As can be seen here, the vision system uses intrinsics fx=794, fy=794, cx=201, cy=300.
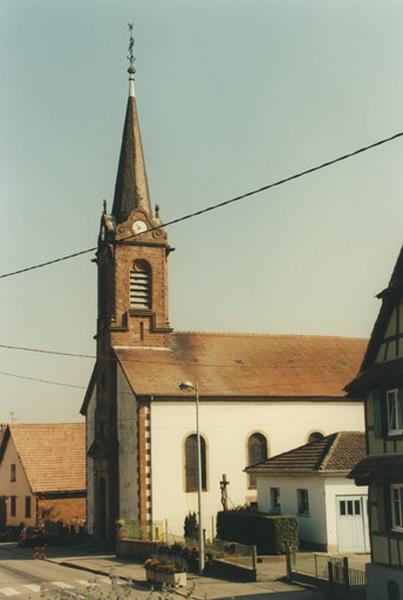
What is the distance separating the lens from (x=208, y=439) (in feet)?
Result: 134

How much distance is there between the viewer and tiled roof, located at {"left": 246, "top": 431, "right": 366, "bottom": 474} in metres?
32.1

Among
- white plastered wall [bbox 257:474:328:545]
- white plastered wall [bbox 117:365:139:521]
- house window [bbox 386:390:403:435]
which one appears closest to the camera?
house window [bbox 386:390:403:435]

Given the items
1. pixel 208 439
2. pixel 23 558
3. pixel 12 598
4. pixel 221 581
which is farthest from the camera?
pixel 208 439

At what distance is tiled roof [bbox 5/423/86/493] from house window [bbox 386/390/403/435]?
3273cm

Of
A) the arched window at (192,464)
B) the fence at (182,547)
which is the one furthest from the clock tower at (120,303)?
the fence at (182,547)

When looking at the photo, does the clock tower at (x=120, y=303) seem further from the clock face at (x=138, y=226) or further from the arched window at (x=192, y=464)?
the arched window at (x=192, y=464)

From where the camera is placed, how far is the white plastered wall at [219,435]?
39219mm

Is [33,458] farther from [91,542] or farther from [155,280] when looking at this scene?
[155,280]

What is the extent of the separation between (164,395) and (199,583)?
13.8 m

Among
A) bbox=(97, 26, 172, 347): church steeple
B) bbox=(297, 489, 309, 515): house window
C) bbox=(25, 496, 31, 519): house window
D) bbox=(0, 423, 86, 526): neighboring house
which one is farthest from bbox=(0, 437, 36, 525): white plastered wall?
bbox=(297, 489, 309, 515): house window

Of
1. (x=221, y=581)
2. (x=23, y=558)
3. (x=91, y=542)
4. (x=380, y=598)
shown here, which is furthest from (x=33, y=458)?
Answer: (x=380, y=598)

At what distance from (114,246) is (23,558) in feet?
55.4

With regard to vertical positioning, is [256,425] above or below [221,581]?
above

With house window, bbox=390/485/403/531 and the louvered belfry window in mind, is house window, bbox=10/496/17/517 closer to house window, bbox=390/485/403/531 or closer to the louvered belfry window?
the louvered belfry window
